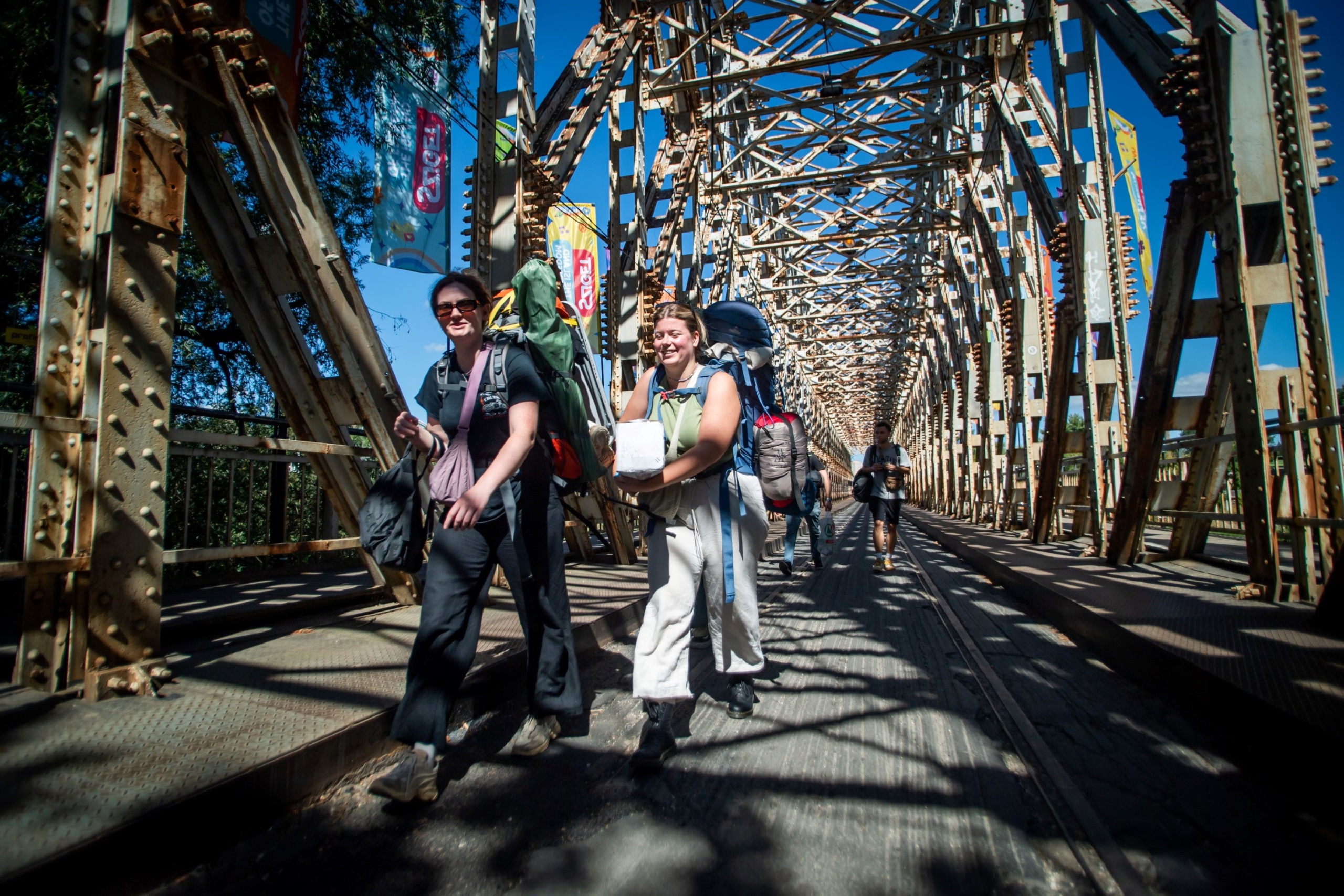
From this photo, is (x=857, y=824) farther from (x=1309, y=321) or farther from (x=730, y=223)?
(x=730, y=223)

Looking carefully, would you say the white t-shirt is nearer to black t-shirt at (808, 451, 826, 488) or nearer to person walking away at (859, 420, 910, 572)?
person walking away at (859, 420, 910, 572)

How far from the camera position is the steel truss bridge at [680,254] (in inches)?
108

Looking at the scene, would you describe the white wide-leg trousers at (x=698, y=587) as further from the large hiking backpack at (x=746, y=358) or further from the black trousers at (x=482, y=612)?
the black trousers at (x=482, y=612)

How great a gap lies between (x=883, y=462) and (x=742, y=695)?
6146 mm

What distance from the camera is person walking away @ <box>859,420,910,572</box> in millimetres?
8438

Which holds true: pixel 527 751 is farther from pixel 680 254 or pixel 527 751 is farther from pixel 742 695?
pixel 680 254

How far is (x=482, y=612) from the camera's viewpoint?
8.57 feet

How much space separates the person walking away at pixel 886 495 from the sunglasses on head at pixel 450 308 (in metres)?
6.62

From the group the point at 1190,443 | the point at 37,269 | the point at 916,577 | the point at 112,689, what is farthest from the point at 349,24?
the point at 1190,443

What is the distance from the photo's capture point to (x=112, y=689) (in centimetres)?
261

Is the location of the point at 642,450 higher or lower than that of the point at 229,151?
lower

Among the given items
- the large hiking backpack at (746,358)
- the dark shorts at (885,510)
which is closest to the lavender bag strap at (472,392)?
the large hiking backpack at (746,358)

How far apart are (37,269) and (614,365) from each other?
7224 mm

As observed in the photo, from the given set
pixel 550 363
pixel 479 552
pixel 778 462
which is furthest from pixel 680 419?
pixel 778 462
